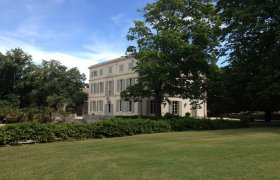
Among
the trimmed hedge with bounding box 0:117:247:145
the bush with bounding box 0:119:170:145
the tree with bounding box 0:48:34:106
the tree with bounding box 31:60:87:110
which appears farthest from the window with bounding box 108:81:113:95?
the bush with bounding box 0:119:170:145

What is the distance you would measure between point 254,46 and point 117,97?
94.3ft

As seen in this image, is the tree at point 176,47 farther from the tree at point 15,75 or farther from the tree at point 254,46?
the tree at point 15,75

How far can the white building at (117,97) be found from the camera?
44344mm

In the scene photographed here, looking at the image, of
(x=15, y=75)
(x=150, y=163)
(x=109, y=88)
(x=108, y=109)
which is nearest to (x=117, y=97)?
(x=109, y=88)

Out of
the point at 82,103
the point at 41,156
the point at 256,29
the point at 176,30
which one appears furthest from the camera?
the point at 82,103

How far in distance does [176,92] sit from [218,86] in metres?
4.13

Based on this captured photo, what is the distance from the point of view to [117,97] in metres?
49.8

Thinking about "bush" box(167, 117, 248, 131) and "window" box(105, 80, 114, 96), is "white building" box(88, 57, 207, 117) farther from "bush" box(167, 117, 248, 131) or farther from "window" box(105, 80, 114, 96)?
"bush" box(167, 117, 248, 131)

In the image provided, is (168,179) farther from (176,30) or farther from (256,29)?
(176,30)

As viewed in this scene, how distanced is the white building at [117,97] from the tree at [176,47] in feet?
36.5

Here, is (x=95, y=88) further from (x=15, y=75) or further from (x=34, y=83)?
(x=15, y=75)

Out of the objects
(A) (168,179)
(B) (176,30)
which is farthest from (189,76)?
(A) (168,179)

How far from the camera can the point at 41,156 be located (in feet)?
34.5

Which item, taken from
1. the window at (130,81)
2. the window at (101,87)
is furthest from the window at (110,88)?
the window at (130,81)
